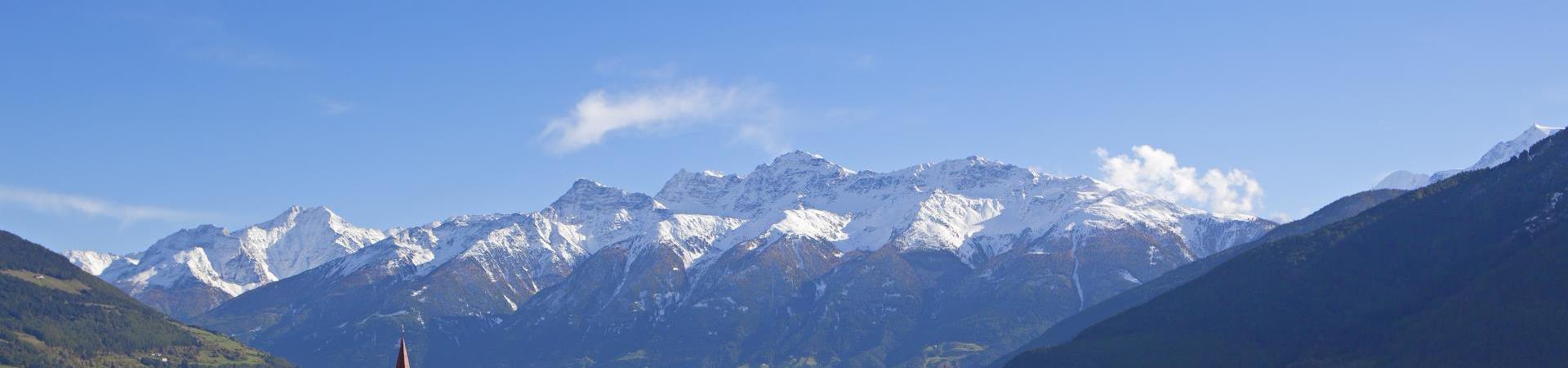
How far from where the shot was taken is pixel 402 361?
17338 cm
